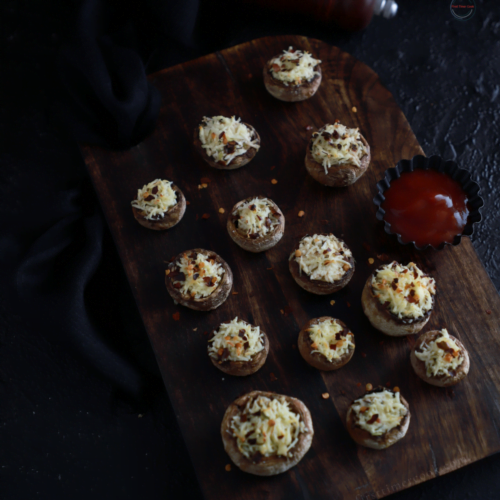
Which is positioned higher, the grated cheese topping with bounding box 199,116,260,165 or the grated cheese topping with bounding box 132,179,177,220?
the grated cheese topping with bounding box 199,116,260,165

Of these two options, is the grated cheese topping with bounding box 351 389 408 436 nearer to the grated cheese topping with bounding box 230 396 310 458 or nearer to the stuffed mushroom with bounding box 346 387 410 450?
the stuffed mushroom with bounding box 346 387 410 450

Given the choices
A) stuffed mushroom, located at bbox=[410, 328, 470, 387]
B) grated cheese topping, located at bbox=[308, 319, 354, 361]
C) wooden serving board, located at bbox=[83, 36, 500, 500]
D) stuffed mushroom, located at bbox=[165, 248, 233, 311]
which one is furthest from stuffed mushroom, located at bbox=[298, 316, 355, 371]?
stuffed mushroom, located at bbox=[165, 248, 233, 311]

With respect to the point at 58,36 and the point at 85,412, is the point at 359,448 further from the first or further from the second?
the point at 58,36

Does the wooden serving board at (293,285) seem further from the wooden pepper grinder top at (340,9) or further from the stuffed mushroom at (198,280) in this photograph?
the wooden pepper grinder top at (340,9)

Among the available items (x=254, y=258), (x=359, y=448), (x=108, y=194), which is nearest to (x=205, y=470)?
(x=359, y=448)

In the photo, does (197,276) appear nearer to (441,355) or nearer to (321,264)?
(321,264)
